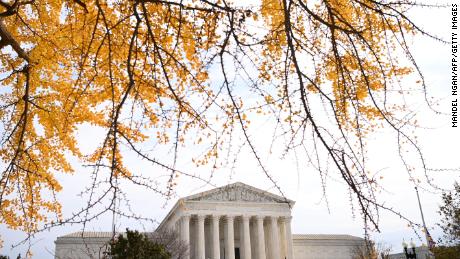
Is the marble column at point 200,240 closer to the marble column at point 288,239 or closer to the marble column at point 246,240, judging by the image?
the marble column at point 246,240

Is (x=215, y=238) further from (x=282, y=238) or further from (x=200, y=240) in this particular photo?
(x=282, y=238)

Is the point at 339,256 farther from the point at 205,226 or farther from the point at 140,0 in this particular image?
the point at 140,0

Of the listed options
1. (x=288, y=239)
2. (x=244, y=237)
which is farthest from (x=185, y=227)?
(x=288, y=239)

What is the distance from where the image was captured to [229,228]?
5059 cm

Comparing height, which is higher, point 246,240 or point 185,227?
point 185,227

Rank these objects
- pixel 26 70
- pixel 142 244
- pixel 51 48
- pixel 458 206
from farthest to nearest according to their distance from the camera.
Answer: pixel 458 206 → pixel 142 244 → pixel 51 48 → pixel 26 70

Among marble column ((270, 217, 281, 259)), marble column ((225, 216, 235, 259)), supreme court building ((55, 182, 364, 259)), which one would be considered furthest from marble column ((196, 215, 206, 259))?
marble column ((270, 217, 281, 259))

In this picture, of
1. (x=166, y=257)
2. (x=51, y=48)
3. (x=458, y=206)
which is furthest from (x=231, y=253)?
(x=51, y=48)

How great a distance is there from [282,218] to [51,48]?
48173 mm

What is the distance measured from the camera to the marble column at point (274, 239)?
52125 millimetres

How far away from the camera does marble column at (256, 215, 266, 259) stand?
51531 millimetres

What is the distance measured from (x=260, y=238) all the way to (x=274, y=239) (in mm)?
1868

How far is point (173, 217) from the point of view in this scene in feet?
181

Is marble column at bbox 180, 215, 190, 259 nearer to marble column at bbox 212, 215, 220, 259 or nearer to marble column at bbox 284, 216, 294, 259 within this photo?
marble column at bbox 212, 215, 220, 259
